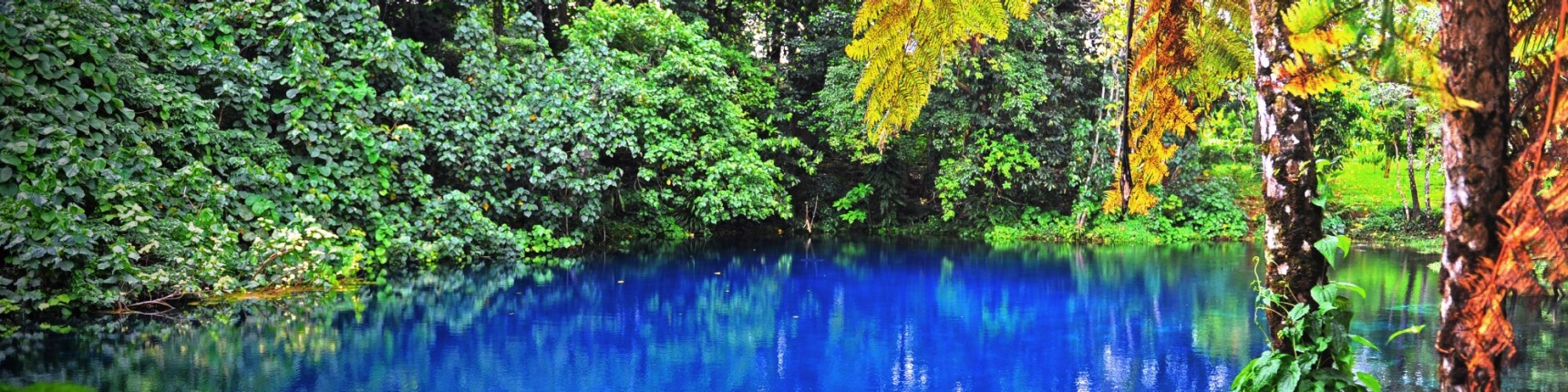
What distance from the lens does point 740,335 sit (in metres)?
7.80

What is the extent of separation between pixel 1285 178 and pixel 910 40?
A: 135cm

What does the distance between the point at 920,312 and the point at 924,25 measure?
6377mm

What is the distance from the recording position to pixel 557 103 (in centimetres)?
1251

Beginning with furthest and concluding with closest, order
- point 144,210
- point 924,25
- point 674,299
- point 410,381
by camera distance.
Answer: point 674,299, point 144,210, point 410,381, point 924,25

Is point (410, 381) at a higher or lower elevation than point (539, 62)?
lower

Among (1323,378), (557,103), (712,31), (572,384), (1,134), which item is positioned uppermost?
(712,31)

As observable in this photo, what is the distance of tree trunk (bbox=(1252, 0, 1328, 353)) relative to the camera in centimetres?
314

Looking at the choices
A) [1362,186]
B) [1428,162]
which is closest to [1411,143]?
[1428,162]

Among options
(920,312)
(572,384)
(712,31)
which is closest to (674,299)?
(920,312)

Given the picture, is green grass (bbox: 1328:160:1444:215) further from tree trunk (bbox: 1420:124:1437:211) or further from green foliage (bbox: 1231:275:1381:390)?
green foliage (bbox: 1231:275:1381:390)

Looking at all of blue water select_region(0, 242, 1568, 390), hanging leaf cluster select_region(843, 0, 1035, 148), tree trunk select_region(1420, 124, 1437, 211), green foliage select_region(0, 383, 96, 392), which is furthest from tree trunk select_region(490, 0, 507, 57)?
green foliage select_region(0, 383, 96, 392)

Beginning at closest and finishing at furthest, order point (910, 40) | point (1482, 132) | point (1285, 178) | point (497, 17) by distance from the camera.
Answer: point (1482, 132) < point (910, 40) < point (1285, 178) < point (497, 17)

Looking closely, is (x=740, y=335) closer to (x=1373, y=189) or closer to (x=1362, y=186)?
(x=1373, y=189)

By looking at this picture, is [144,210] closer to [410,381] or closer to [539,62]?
[410,381]
